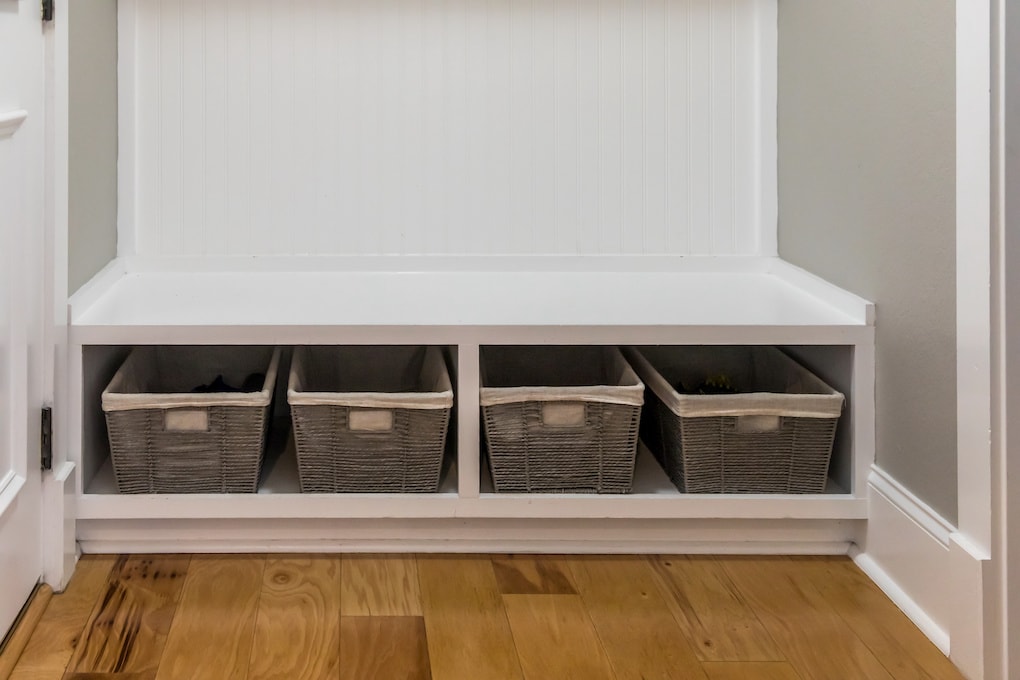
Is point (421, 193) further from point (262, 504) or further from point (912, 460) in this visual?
point (912, 460)

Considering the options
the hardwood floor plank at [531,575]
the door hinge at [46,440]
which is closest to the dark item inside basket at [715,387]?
the hardwood floor plank at [531,575]

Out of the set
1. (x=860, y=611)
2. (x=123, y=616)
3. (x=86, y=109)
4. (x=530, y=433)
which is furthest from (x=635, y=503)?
(x=86, y=109)

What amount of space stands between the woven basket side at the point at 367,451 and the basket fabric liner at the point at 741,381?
42 centimetres

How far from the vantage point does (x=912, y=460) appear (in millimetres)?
1618

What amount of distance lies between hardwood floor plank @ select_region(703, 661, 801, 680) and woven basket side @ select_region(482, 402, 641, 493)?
1.45 feet

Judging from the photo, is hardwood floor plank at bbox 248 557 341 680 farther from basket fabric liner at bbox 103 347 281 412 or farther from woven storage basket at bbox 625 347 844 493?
woven storage basket at bbox 625 347 844 493

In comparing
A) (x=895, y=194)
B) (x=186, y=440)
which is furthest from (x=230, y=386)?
(x=895, y=194)

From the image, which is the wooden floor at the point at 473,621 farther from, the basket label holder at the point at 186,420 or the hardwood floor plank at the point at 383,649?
the basket label holder at the point at 186,420

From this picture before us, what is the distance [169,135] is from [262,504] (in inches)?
36.2

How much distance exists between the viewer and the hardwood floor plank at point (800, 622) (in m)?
1.40

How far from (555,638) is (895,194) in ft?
2.90

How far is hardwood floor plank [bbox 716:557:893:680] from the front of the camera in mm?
1400

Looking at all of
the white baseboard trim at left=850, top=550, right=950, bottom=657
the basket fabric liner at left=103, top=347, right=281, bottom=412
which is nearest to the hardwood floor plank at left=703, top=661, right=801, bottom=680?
the white baseboard trim at left=850, top=550, right=950, bottom=657

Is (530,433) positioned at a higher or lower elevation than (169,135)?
lower
